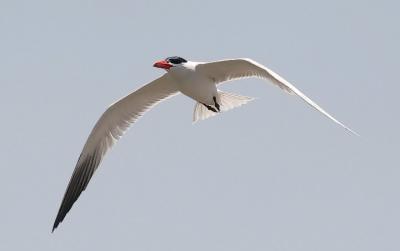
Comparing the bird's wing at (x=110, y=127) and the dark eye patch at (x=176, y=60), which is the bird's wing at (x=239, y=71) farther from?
the bird's wing at (x=110, y=127)

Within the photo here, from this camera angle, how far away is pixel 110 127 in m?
16.1

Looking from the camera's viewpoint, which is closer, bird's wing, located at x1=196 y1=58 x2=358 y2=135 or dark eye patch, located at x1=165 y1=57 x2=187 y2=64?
bird's wing, located at x1=196 y1=58 x2=358 y2=135

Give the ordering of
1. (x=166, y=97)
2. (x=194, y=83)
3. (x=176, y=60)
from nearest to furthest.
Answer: (x=194, y=83)
(x=176, y=60)
(x=166, y=97)

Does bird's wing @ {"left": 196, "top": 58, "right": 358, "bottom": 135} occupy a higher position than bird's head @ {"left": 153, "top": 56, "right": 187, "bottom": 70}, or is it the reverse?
bird's head @ {"left": 153, "top": 56, "right": 187, "bottom": 70}

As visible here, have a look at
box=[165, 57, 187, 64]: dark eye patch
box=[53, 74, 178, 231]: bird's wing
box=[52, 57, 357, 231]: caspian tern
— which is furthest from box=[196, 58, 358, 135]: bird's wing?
box=[53, 74, 178, 231]: bird's wing

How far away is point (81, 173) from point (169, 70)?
308 centimetres

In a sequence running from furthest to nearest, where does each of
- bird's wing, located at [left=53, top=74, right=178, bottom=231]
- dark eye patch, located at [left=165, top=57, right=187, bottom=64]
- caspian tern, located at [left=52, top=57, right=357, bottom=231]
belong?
1. bird's wing, located at [left=53, top=74, right=178, bottom=231]
2. dark eye patch, located at [left=165, top=57, right=187, bottom=64]
3. caspian tern, located at [left=52, top=57, right=357, bottom=231]

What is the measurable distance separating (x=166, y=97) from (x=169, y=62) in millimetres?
1840

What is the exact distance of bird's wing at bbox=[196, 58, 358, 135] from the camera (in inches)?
485

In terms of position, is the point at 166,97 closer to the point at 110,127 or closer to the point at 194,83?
the point at 110,127

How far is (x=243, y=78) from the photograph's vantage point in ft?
47.4

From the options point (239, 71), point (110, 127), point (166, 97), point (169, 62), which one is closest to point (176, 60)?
point (169, 62)

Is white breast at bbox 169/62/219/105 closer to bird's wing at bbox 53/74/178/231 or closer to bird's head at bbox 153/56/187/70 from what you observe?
bird's head at bbox 153/56/187/70

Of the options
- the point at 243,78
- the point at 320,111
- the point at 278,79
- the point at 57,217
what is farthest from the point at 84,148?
the point at 320,111
